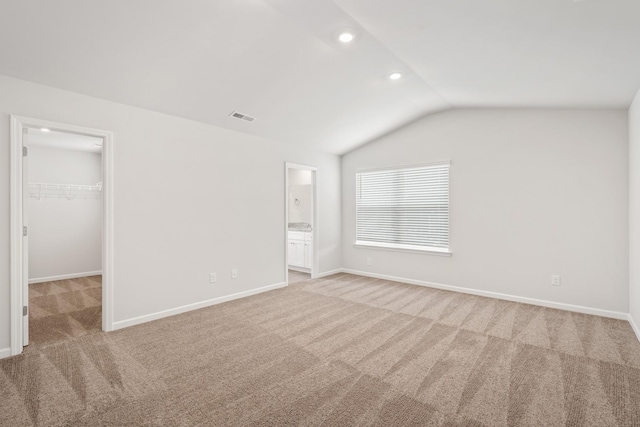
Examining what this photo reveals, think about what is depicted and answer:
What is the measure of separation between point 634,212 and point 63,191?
846 centimetres

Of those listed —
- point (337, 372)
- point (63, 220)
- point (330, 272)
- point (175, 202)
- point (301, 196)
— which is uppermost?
point (301, 196)

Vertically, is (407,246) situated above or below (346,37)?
below

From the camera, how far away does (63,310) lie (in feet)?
12.6

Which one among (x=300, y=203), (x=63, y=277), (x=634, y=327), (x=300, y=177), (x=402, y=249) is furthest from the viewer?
(x=300, y=177)

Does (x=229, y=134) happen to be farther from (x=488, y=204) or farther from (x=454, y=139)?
(x=488, y=204)

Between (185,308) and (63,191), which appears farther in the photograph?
(63,191)

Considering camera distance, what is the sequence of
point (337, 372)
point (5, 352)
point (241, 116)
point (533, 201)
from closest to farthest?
point (337, 372) < point (5, 352) < point (241, 116) < point (533, 201)

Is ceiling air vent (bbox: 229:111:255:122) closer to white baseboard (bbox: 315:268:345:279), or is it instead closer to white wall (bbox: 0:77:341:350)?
white wall (bbox: 0:77:341:350)

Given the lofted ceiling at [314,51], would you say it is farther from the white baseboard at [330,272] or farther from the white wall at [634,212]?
→ the white baseboard at [330,272]

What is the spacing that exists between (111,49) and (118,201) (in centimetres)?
148

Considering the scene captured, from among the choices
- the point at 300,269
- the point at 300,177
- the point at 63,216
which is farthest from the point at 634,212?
the point at 63,216

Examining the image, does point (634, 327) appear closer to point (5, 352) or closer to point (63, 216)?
point (5, 352)

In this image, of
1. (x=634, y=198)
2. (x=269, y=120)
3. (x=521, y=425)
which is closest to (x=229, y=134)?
(x=269, y=120)

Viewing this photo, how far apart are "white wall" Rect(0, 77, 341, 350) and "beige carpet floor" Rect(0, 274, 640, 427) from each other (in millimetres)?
476
